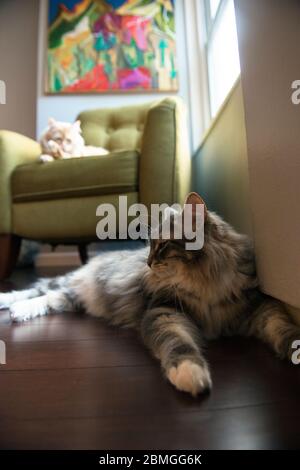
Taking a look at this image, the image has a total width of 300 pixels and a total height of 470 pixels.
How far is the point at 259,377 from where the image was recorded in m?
0.61

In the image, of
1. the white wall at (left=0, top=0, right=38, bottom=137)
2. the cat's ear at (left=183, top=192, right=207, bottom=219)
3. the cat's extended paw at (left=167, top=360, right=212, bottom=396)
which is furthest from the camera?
the white wall at (left=0, top=0, right=38, bottom=137)

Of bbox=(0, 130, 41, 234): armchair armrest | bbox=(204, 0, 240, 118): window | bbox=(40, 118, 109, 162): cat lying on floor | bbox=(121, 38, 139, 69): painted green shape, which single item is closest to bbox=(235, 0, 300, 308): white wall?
bbox=(204, 0, 240, 118): window

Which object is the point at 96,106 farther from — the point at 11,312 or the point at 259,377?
the point at 259,377

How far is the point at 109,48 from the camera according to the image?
269 cm

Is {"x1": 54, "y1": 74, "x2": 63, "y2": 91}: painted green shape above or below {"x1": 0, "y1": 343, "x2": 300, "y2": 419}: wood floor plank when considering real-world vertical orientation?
above

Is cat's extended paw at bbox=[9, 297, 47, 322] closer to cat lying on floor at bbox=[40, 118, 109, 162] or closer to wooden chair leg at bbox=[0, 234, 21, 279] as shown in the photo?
wooden chair leg at bbox=[0, 234, 21, 279]

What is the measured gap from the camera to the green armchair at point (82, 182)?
1.58 meters

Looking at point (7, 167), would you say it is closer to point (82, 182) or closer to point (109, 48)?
point (82, 182)

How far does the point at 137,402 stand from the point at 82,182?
51.9 inches

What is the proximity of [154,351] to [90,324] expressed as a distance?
16.1 inches

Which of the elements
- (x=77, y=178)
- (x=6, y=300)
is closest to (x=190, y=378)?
(x=6, y=300)

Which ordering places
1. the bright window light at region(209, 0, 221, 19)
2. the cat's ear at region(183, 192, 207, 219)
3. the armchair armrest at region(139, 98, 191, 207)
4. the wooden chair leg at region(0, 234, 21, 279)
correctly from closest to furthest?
the cat's ear at region(183, 192, 207, 219) → the armchair armrest at region(139, 98, 191, 207) → the wooden chair leg at region(0, 234, 21, 279) → the bright window light at region(209, 0, 221, 19)

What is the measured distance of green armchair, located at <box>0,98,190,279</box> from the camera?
1578mm
